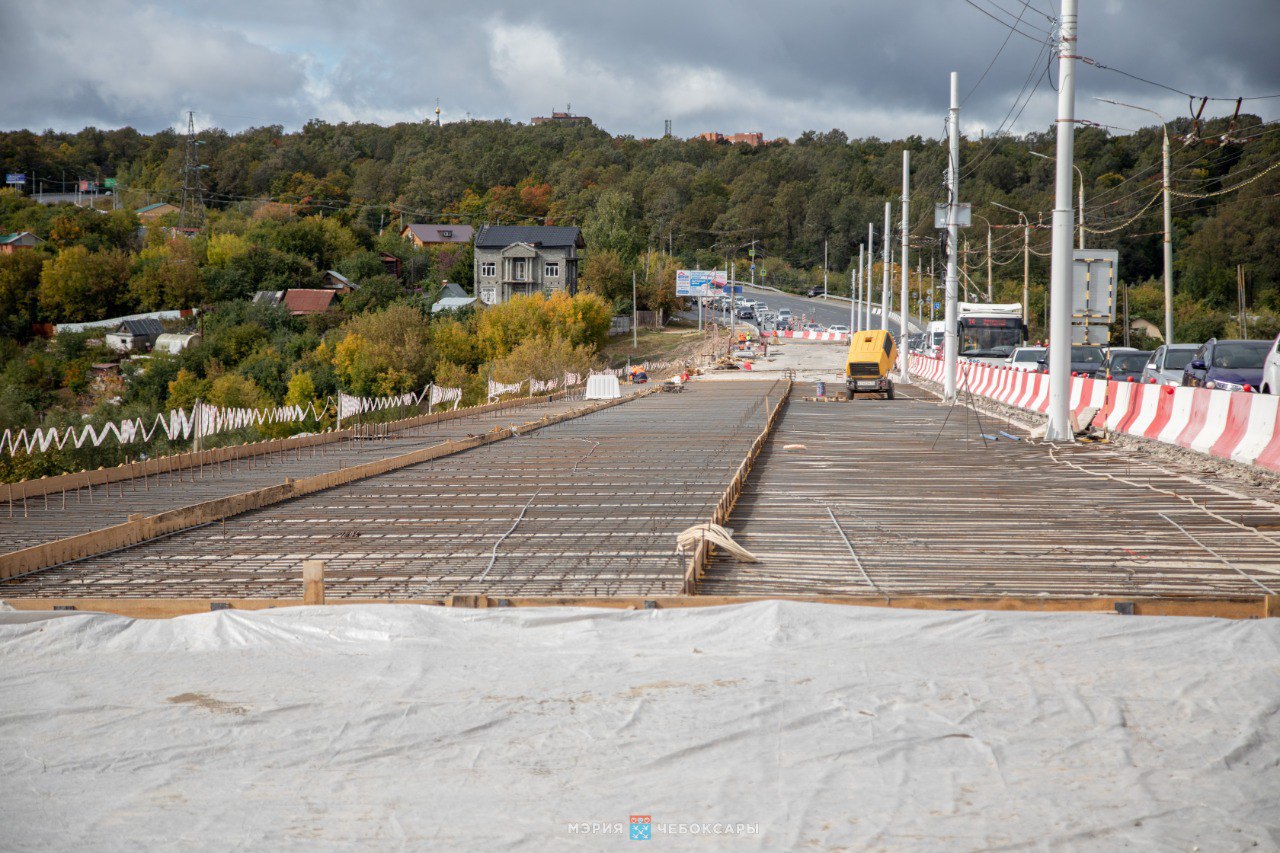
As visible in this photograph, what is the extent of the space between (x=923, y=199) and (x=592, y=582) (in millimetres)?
124571

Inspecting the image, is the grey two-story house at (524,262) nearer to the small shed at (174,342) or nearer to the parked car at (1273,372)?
the small shed at (174,342)

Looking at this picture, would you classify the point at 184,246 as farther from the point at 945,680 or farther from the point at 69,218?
the point at 945,680

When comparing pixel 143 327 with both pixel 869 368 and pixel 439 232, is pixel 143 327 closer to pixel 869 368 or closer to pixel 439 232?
pixel 439 232

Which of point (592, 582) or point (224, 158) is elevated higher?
point (224, 158)

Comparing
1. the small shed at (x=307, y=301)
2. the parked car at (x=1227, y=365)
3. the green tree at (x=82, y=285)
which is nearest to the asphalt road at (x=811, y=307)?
the small shed at (x=307, y=301)

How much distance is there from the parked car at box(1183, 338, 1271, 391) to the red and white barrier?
2.93 meters

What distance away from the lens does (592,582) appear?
28.9ft

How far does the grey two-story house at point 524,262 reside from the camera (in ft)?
384

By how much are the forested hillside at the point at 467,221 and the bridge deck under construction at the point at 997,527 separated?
61.7ft

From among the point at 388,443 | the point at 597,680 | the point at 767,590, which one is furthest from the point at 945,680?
the point at 388,443

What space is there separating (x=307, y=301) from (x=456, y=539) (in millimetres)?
101705

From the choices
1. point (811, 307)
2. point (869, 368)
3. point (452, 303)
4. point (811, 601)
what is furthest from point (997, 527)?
point (811, 307)

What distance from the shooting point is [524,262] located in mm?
117562

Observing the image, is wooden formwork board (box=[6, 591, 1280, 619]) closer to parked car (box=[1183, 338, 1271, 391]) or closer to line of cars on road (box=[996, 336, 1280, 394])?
line of cars on road (box=[996, 336, 1280, 394])
